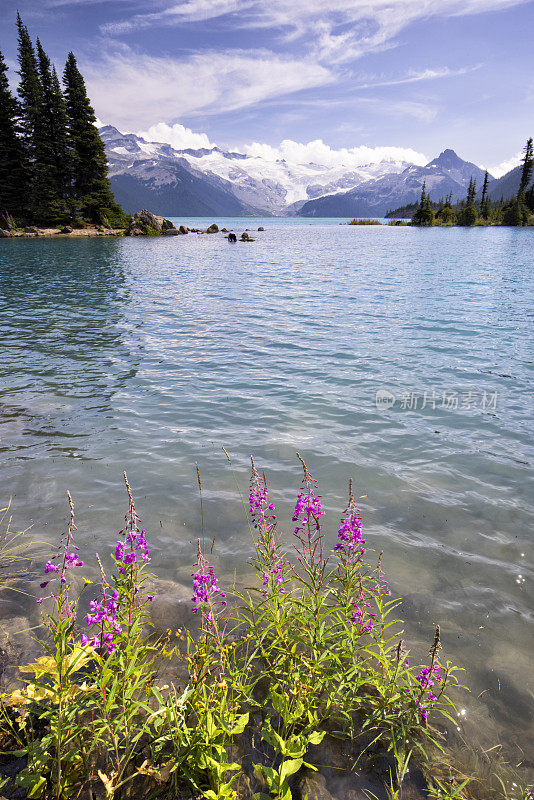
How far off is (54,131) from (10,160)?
10.4 m

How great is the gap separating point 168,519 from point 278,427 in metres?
3.99

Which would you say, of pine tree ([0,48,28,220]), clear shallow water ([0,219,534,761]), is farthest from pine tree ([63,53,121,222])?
clear shallow water ([0,219,534,761])

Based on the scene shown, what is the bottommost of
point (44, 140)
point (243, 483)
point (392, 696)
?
point (243, 483)

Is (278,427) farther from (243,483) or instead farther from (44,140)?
(44,140)

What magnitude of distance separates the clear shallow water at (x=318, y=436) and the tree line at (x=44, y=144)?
225ft

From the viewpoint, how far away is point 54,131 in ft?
263

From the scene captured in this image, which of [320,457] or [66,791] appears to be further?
[320,457]

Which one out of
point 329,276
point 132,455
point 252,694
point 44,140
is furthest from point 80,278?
point 44,140

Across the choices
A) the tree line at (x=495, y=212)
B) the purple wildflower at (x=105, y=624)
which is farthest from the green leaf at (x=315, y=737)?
the tree line at (x=495, y=212)

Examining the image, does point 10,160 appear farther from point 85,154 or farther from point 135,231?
point 135,231

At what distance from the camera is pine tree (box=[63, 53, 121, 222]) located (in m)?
79.4

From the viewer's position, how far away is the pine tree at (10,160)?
76.6 metres

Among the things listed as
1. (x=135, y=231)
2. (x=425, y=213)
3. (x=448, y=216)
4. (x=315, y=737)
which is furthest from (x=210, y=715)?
(x=448, y=216)

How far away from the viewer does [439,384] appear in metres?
12.4
